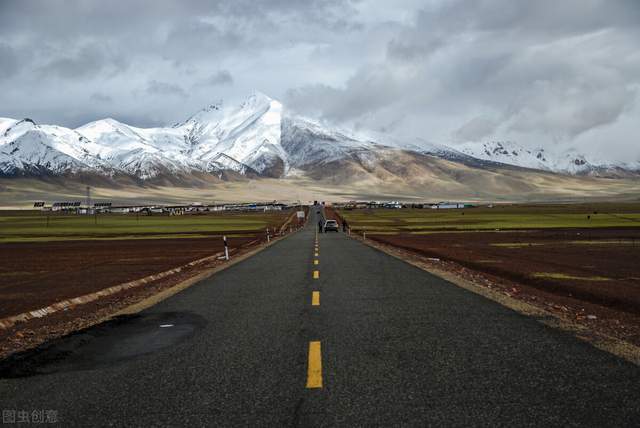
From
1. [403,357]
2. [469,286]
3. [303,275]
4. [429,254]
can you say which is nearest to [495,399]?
[403,357]

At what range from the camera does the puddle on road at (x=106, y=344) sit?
8133 millimetres

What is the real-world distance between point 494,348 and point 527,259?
2148 cm

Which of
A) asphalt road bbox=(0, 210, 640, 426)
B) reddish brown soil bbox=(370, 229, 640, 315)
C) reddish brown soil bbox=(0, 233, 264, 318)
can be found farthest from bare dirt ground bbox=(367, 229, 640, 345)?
reddish brown soil bbox=(0, 233, 264, 318)

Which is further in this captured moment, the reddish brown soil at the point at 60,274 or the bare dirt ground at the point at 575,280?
the reddish brown soil at the point at 60,274

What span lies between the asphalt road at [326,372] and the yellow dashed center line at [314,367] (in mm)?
25

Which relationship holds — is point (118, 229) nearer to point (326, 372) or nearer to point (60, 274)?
point (60, 274)

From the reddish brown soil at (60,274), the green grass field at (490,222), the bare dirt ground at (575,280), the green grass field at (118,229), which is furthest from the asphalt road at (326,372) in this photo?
the green grass field at (490,222)

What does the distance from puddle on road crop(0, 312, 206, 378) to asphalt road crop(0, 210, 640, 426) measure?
0.14 ft

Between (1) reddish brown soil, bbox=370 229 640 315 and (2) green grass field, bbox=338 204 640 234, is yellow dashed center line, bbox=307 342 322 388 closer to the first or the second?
(1) reddish brown soil, bbox=370 229 640 315

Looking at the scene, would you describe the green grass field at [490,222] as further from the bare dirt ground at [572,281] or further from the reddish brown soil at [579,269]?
the bare dirt ground at [572,281]

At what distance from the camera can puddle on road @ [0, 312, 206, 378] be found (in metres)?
8.13

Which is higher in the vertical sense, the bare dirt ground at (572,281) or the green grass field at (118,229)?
the bare dirt ground at (572,281)

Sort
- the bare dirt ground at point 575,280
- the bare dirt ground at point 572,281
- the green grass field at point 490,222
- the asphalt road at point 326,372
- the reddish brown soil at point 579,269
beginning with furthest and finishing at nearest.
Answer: the green grass field at point 490,222
the reddish brown soil at point 579,269
the bare dirt ground at point 575,280
the bare dirt ground at point 572,281
the asphalt road at point 326,372

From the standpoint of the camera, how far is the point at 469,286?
16.1 m
